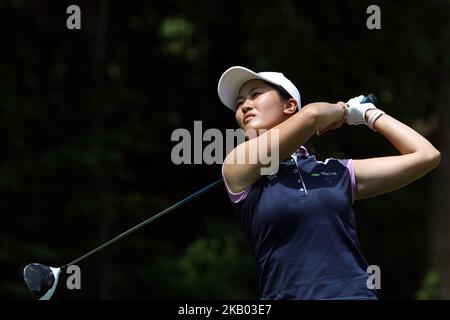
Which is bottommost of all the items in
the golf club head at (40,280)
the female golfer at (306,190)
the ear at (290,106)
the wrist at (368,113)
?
the golf club head at (40,280)

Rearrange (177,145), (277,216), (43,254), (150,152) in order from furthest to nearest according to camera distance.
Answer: (150,152)
(177,145)
(43,254)
(277,216)

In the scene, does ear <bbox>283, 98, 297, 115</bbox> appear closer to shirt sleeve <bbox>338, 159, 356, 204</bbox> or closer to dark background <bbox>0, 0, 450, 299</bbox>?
shirt sleeve <bbox>338, 159, 356, 204</bbox>

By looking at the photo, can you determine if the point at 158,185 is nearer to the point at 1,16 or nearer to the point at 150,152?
the point at 150,152

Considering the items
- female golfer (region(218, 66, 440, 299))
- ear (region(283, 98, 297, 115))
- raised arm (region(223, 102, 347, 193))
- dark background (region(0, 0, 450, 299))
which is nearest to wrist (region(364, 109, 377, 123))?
female golfer (region(218, 66, 440, 299))

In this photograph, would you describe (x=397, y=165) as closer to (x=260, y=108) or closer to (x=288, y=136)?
(x=288, y=136)

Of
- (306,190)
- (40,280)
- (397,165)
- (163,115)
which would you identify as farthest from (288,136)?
(163,115)

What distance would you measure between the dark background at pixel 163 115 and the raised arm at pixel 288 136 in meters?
5.58

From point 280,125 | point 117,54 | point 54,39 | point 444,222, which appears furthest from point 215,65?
point 280,125

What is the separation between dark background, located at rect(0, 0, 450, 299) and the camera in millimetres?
9156

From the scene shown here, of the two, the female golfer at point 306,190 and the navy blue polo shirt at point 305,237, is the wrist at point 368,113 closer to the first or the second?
the female golfer at point 306,190

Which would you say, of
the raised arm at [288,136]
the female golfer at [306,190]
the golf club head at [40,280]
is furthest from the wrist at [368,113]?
the golf club head at [40,280]

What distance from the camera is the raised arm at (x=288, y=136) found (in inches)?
125

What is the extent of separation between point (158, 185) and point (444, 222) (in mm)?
3055

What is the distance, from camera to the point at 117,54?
10.3m
